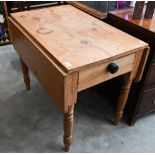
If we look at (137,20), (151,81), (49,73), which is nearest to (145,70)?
(151,81)

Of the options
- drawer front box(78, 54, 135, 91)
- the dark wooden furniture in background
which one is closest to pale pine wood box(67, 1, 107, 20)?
the dark wooden furniture in background

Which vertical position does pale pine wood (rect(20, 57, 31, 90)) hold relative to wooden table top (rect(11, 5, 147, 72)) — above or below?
below

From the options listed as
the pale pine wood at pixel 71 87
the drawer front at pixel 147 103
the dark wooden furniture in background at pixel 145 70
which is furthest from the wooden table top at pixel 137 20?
the pale pine wood at pixel 71 87

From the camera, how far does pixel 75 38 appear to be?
1103mm

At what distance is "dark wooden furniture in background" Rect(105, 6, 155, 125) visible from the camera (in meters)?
1.15

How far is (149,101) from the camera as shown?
1396 millimetres

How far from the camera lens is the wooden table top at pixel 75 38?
3.10 ft

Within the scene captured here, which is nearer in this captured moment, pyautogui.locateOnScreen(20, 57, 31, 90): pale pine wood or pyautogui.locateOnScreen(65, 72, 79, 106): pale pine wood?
pyautogui.locateOnScreen(65, 72, 79, 106): pale pine wood

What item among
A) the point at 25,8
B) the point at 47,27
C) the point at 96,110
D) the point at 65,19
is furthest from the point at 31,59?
the point at 25,8

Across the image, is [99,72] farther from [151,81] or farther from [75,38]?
[151,81]

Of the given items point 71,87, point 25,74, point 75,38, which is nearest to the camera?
point 71,87

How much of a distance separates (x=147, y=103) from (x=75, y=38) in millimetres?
705

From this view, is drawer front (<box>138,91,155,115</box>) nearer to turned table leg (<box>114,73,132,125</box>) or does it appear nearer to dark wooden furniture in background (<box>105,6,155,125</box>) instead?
dark wooden furniture in background (<box>105,6,155,125</box>)

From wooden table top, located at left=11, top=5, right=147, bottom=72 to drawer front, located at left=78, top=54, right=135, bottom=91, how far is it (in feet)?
0.14
